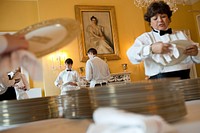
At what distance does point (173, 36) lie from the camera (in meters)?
0.99

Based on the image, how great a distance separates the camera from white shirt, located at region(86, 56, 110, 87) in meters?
2.88

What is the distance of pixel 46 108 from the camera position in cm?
66

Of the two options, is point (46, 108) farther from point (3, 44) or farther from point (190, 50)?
point (190, 50)

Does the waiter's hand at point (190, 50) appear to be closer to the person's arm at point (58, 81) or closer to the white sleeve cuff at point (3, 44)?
the white sleeve cuff at point (3, 44)

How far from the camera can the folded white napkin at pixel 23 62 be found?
0.93 feet

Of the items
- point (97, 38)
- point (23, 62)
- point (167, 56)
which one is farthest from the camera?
point (97, 38)

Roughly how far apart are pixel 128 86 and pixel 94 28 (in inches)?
153

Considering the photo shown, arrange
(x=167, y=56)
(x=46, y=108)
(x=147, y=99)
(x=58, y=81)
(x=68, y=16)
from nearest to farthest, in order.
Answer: (x=147, y=99) → (x=46, y=108) → (x=167, y=56) → (x=58, y=81) → (x=68, y=16)

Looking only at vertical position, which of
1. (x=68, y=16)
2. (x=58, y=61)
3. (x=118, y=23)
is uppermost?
(x=68, y=16)

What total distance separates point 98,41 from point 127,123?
12.9 ft

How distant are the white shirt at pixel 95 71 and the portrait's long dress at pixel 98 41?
4.11 ft

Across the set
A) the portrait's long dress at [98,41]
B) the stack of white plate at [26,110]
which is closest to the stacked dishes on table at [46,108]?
the stack of white plate at [26,110]

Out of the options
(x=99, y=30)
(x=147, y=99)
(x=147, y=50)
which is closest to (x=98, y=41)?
(x=99, y=30)

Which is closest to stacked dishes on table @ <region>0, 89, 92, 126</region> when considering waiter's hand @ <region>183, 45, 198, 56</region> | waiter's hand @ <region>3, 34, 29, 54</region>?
waiter's hand @ <region>3, 34, 29, 54</region>
